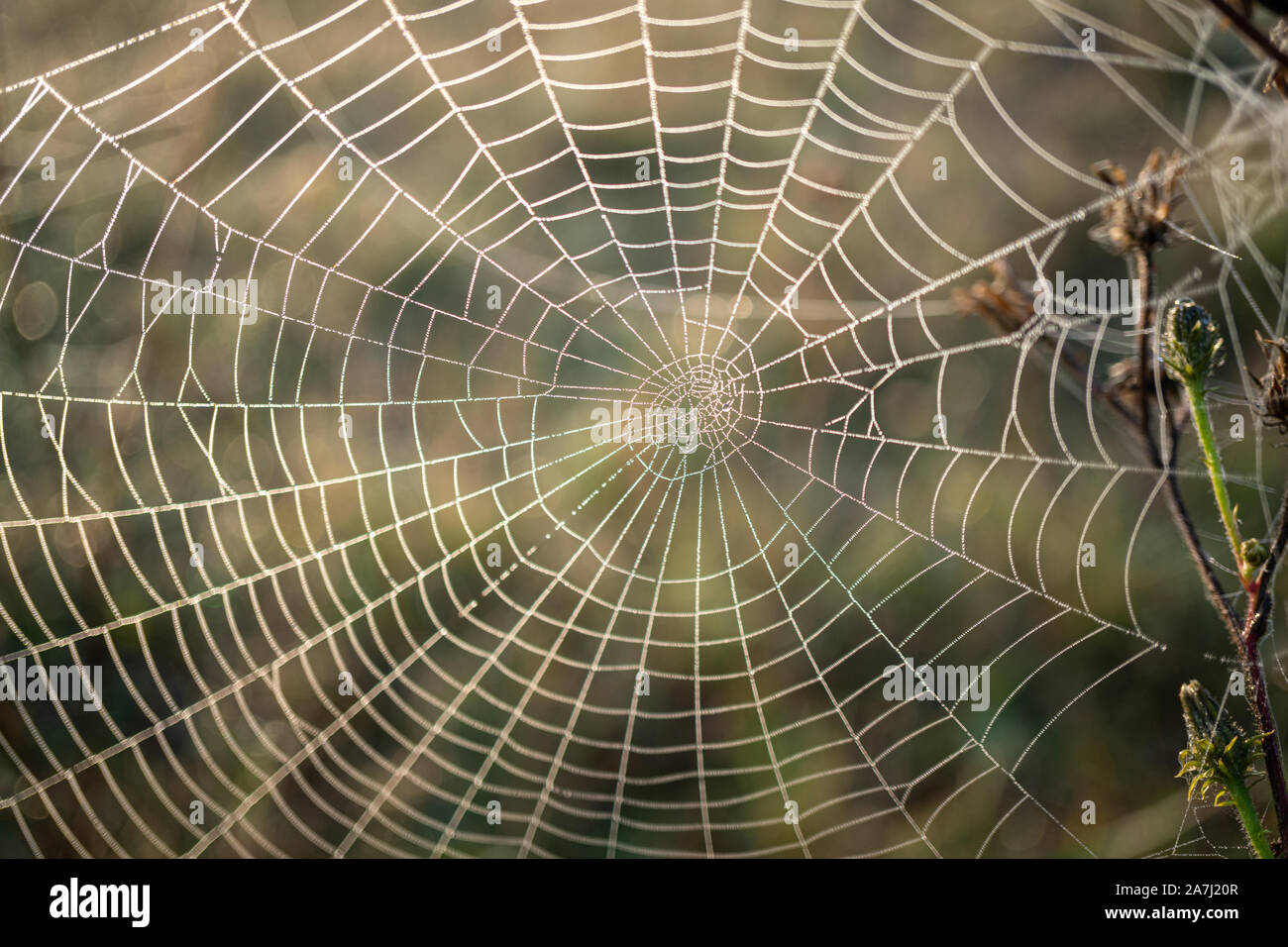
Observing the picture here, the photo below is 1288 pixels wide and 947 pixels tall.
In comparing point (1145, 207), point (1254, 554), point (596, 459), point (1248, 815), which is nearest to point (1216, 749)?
point (1248, 815)

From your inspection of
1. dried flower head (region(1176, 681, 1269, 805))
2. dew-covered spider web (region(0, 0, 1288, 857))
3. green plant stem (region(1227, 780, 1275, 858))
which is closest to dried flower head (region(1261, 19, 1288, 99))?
dried flower head (region(1176, 681, 1269, 805))

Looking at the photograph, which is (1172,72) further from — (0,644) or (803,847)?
(0,644)

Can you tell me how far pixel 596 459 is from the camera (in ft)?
11.3

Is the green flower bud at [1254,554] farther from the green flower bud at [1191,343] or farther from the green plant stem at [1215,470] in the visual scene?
the green flower bud at [1191,343]

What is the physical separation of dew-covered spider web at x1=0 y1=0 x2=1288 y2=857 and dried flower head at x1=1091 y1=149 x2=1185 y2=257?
5.29 feet

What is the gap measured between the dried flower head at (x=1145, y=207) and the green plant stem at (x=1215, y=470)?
0.28 meters

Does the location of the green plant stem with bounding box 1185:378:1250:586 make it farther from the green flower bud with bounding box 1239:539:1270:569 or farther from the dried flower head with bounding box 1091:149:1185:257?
the dried flower head with bounding box 1091:149:1185:257

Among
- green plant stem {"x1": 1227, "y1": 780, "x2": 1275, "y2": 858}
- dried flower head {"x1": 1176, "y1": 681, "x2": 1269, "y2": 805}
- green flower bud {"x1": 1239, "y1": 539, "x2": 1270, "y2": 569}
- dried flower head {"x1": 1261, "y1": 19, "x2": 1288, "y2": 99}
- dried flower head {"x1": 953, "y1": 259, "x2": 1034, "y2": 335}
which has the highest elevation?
dried flower head {"x1": 1261, "y1": 19, "x2": 1288, "y2": 99}

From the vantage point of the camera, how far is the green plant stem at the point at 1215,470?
39.5 inches

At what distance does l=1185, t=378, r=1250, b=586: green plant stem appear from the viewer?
1002mm

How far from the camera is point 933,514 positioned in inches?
120

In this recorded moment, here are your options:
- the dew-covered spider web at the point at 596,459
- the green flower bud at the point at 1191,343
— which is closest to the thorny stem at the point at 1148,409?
the green flower bud at the point at 1191,343
